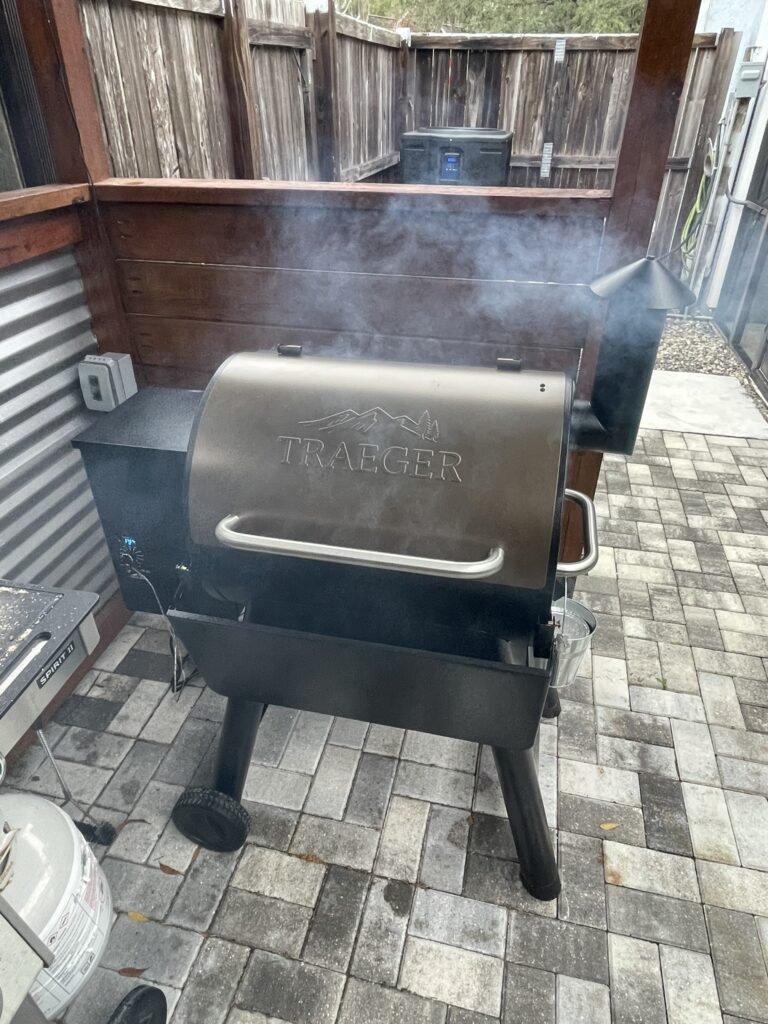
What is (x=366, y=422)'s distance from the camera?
1513 millimetres

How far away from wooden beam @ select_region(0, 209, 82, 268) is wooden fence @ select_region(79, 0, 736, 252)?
410 mm

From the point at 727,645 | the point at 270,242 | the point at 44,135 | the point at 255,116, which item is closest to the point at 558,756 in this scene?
the point at 727,645

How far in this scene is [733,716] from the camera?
2498 millimetres

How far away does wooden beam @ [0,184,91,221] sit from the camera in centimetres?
196

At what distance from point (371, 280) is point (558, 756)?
6.35 ft

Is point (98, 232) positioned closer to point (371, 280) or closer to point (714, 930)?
point (371, 280)

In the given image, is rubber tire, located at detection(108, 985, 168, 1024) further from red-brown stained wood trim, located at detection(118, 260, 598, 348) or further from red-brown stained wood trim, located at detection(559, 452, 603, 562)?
red-brown stained wood trim, located at detection(118, 260, 598, 348)

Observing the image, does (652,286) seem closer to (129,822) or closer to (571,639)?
→ (571,639)

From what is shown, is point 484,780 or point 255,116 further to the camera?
point 255,116

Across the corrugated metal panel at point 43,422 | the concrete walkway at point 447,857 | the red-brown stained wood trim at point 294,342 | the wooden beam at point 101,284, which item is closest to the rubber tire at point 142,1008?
the concrete walkway at point 447,857

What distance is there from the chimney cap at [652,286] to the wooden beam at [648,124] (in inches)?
17.9

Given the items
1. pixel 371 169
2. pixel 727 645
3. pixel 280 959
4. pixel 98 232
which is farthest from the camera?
pixel 371 169

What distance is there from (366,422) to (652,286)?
84 cm

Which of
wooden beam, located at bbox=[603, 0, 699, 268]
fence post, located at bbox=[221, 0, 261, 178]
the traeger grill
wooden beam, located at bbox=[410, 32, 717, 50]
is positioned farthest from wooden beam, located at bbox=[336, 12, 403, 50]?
the traeger grill
